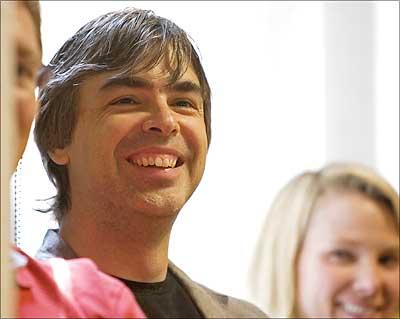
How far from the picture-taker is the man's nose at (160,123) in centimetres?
73

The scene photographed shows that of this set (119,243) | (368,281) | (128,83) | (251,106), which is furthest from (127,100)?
(368,281)

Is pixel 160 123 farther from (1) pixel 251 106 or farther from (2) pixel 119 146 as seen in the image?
(1) pixel 251 106

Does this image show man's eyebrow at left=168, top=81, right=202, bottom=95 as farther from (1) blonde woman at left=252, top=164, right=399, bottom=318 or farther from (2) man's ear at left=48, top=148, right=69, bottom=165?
(1) blonde woman at left=252, top=164, right=399, bottom=318

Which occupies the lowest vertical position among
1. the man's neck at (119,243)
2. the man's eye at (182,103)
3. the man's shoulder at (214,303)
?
the man's shoulder at (214,303)

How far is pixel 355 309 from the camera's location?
924 millimetres

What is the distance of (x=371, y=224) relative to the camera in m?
0.94

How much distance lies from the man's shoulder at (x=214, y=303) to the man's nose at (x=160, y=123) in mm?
124

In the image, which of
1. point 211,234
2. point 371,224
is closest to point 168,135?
point 211,234

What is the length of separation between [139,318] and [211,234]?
39 centimetres

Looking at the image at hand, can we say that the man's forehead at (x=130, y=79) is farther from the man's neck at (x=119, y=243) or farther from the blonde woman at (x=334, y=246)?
the blonde woman at (x=334, y=246)

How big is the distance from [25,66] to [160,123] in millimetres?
269

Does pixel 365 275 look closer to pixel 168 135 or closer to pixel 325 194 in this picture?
pixel 325 194

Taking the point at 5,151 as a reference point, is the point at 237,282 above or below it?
below

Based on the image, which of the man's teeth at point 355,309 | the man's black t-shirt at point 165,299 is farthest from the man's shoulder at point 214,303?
the man's teeth at point 355,309
